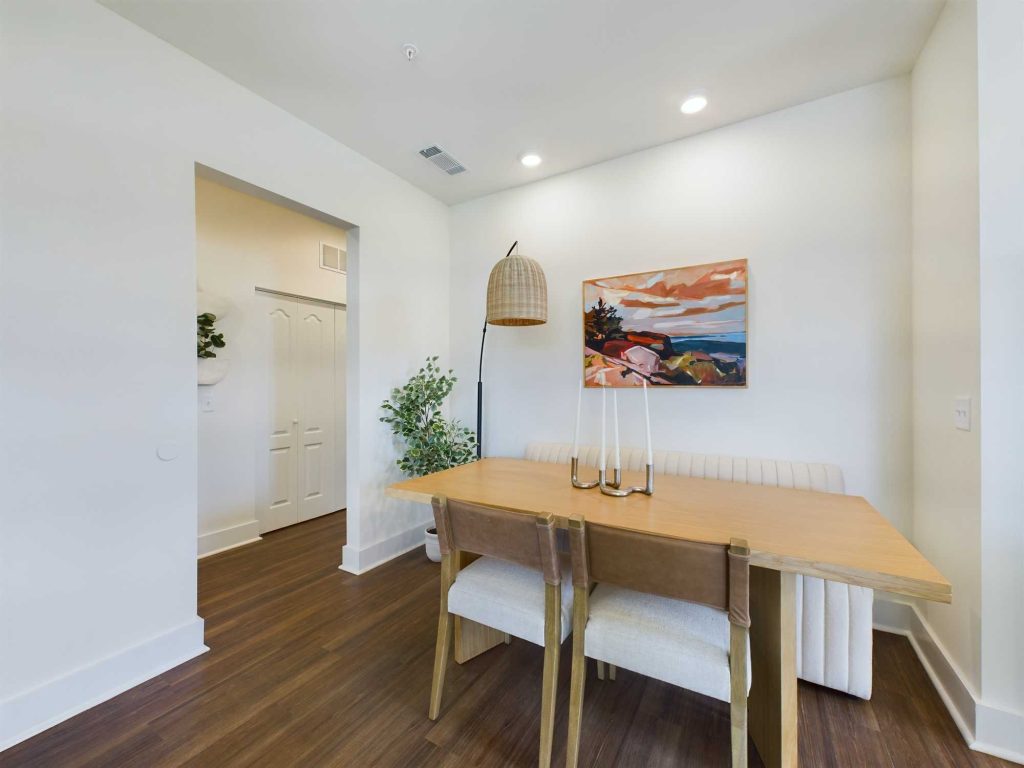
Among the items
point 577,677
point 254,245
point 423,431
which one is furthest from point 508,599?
point 254,245

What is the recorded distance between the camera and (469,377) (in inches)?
136

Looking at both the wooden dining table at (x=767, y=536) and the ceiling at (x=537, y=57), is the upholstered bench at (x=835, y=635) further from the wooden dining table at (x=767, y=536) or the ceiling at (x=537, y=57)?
the ceiling at (x=537, y=57)

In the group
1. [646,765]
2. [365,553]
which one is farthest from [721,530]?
[365,553]

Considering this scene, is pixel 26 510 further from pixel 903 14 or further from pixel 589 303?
pixel 903 14

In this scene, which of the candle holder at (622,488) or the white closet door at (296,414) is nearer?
the candle holder at (622,488)

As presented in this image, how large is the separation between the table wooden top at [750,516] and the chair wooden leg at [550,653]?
272 millimetres

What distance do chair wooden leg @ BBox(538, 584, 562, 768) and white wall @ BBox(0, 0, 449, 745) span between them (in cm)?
174

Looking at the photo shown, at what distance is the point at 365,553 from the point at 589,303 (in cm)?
235

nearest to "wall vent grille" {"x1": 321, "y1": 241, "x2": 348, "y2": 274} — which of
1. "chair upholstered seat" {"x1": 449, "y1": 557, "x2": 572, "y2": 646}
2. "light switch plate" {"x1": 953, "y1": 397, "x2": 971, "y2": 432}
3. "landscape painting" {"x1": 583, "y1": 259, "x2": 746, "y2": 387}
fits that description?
"landscape painting" {"x1": 583, "y1": 259, "x2": 746, "y2": 387}

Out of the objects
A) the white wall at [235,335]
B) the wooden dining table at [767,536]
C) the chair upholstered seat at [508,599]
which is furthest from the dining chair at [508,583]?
the white wall at [235,335]

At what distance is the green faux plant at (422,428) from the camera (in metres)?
2.94

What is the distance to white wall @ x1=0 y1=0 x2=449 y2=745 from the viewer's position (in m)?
1.50

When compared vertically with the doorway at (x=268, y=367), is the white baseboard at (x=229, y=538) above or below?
below

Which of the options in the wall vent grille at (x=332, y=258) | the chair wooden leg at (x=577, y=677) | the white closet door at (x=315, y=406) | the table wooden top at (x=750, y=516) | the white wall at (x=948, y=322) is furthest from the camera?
the wall vent grille at (x=332, y=258)
